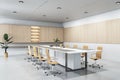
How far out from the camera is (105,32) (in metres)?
7.90

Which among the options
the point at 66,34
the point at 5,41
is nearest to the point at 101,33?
the point at 66,34

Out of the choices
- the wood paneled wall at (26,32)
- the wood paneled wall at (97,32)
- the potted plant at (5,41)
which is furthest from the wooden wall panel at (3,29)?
the wood paneled wall at (97,32)

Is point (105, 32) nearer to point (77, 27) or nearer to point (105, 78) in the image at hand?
point (77, 27)

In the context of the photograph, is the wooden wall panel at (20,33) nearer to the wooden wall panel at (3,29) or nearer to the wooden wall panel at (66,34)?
the wooden wall panel at (3,29)

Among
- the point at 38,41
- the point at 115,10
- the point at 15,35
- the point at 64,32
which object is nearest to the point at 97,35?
the point at 115,10

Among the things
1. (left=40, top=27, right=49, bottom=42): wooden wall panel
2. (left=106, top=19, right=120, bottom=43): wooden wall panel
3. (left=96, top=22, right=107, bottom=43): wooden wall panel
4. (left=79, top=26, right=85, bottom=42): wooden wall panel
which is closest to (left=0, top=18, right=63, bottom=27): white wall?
(left=40, top=27, right=49, bottom=42): wooden wall panel

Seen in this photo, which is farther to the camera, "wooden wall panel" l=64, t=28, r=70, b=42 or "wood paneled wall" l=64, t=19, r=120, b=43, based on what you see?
"wooden wall panel" l=64, t=28, r=70, b=42

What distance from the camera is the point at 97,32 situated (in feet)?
27.8

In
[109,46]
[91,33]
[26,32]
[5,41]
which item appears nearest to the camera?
[109,46]

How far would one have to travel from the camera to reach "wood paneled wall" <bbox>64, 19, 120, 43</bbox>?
7301 mm

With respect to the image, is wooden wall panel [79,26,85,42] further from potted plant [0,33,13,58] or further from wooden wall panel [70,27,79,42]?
potted plant [0,33,13,58]

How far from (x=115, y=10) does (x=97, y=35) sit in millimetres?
2007

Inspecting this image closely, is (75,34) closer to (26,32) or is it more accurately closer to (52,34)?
(52,34)

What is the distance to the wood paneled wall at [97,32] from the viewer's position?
7.30 meters
